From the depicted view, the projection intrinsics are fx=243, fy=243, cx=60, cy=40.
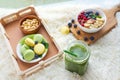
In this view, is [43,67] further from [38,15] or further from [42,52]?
[38,15]

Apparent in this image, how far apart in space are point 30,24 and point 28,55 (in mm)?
139

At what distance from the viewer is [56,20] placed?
3.19 ft

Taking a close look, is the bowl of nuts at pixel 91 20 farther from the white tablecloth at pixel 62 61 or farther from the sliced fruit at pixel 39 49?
the sliced fruit at pixel 39 49

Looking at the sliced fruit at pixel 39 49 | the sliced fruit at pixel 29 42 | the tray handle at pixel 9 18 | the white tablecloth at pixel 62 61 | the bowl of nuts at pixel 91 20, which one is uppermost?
the tray handle at pixel 9 18

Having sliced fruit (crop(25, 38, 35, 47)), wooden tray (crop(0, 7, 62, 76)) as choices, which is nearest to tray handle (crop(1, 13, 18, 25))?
wooden tray (crop(0, 7, 62, 76))

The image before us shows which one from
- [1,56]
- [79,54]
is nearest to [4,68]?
[1,56]

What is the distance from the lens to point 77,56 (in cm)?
76

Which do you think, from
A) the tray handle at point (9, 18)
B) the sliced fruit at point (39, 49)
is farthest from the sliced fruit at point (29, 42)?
the tray handle at point (9, 18)

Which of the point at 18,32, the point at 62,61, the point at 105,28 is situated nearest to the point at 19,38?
the point at 18,32

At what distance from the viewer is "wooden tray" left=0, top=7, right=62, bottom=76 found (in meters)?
0.82

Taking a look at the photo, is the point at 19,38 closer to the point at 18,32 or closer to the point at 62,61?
the point at 18,32

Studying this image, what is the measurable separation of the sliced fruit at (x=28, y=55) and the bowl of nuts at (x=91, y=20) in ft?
0.68

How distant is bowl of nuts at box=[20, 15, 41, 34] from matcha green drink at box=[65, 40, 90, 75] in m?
0.18

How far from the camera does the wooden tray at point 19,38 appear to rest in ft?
2.70
